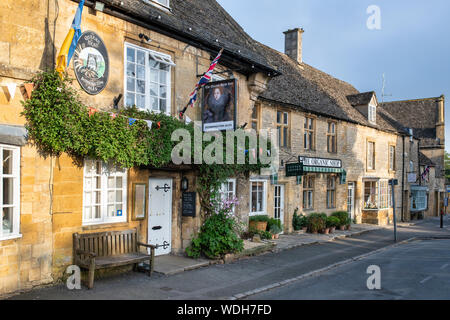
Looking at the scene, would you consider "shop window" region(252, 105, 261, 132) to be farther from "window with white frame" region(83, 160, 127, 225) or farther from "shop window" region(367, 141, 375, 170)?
"shop window" region(367, 141, 375, 170)

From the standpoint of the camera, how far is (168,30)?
10328mm

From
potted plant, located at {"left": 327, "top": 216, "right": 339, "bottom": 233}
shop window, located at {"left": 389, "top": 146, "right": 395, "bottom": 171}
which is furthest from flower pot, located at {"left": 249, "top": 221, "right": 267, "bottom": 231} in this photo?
shop window, located at {"left": 389, "top": 146, "right": 395, "bottom": 171}

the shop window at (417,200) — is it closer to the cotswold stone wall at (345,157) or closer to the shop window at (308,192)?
the cotswold stone wall at (345,157)

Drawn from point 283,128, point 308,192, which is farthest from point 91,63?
point 308,192

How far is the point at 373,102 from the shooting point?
A: 83.5 ft

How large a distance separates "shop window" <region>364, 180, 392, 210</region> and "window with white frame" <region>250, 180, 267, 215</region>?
1106cm

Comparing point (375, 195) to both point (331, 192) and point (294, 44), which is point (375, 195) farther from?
point (294, 44)

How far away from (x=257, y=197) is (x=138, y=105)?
7632 mm

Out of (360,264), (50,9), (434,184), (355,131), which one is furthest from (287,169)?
(434,184)

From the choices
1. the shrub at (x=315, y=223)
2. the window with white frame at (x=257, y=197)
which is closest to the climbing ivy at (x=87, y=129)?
the window with white frame at (x=257, y=197)

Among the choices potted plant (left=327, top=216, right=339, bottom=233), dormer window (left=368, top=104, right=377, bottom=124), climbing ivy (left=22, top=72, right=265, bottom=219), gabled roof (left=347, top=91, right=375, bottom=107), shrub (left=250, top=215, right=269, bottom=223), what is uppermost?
gabled roof (left=347, top=91, right=375, bottom=107)

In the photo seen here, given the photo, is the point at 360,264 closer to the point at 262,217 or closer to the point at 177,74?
the point at 262,217

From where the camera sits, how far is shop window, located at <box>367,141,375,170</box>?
24.3 meters
